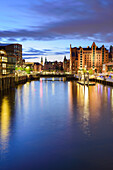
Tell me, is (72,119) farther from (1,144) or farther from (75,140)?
(1,144)

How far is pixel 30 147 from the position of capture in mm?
16000

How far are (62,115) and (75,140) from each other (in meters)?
10.9

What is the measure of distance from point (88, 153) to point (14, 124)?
1073 centimetres

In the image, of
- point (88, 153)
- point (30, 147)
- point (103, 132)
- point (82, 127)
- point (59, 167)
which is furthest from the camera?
point (82, 127)

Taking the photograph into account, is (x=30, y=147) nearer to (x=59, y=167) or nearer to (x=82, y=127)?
Answer: (x=59, y=167)

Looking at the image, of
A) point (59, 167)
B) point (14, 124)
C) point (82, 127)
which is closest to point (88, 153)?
point (59, 167)

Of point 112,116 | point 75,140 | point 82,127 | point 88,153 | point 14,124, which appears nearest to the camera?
point 88,153

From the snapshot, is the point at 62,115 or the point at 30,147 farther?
the point at 62,115

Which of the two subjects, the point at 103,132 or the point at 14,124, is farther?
the point at 14,124

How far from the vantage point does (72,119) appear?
2591 centimetres

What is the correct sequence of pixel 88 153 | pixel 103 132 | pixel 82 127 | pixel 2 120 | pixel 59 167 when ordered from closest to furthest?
pixel 59 167 → pixel 88 153 → pixel 103 132 → pixel 82 127 → pixel 2 120


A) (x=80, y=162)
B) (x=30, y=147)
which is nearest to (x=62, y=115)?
(x=30, y=147)

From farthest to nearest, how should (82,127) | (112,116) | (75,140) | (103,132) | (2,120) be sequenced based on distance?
1. (112,116)
2. (2,120)
3. (82,127)
4. (103,132)
5. (75,140)

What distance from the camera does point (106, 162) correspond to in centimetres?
1347
